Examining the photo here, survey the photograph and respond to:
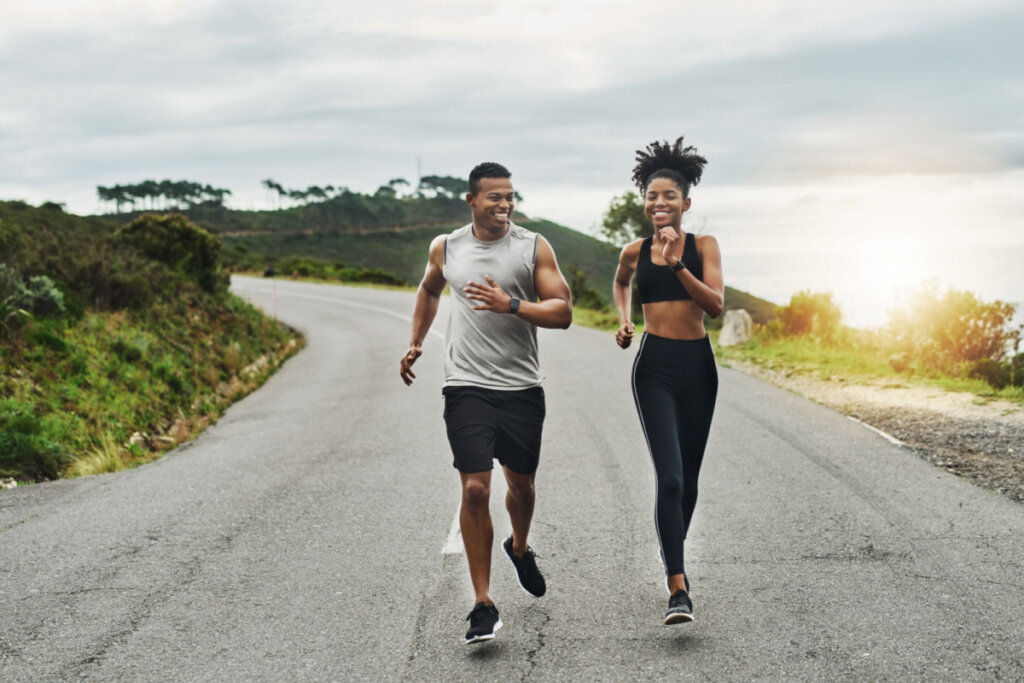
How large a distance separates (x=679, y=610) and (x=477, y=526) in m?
0.98

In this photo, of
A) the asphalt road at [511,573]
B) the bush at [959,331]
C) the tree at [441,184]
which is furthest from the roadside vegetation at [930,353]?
the tree at [441,184]

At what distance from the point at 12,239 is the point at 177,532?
9039 mm

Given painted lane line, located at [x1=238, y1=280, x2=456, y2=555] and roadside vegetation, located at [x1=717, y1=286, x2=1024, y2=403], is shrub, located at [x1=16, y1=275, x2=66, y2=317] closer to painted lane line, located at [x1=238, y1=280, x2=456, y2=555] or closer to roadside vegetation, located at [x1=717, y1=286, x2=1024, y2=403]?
painted lane line, located at [x1=238, y1=280, x2=456, y2=555]

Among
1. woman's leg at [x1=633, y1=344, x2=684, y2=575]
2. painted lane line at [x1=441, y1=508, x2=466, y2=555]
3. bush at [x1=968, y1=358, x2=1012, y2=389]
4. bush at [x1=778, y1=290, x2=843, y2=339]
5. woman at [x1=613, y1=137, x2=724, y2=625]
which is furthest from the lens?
bush at [x1=778, y1=290, x2=843, y2=339]

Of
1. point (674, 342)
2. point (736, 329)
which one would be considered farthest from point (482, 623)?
point (736, 329)

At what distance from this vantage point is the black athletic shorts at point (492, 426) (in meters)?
3.98

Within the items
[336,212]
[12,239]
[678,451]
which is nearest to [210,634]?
[678,451]

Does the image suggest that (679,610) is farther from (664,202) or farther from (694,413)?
(664,202)

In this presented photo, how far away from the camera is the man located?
3980 millimetres

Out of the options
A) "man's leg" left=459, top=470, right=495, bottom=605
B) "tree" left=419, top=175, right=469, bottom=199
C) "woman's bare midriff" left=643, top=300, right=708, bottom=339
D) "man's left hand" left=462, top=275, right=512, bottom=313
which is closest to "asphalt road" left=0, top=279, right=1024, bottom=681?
"man's leg" left=459, top=470, right=495, bottom=605

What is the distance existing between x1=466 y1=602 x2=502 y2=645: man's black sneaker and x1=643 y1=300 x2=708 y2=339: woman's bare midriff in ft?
5.25

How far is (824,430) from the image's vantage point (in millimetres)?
9047

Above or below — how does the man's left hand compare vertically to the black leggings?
above

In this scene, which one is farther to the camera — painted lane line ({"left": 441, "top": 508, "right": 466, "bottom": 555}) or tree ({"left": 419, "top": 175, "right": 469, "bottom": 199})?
tree ({"left": 419, "top": 175, "right": 469, "bottom": 199})
